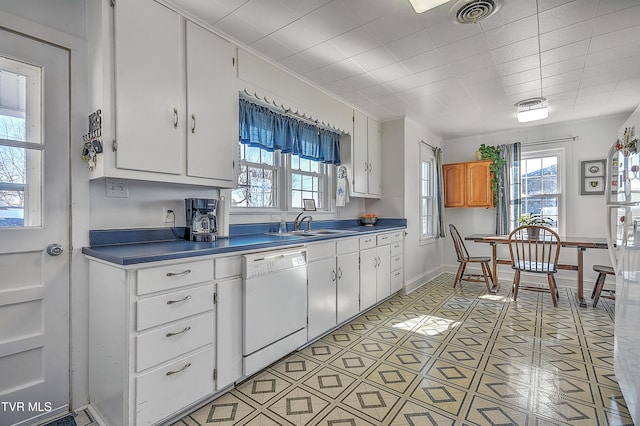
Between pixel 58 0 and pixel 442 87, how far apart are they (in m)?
3.19

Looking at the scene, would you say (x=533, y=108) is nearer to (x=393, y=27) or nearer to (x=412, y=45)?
(x=412, y=45)

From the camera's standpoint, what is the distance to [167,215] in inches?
87.7

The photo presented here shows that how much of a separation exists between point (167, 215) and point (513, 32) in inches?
112

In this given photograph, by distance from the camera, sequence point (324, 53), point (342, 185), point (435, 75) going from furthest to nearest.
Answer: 1. point (342, 185)
2. point (435, 75)
3. point (324, 53)

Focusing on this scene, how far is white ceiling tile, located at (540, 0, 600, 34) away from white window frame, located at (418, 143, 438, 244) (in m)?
2.67

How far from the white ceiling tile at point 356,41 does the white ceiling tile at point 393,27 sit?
0.05 metres

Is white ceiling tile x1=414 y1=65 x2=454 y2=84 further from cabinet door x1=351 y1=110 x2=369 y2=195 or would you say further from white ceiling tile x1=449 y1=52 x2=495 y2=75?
cabinet door x1=351 y1=110 x2=369 y2=195

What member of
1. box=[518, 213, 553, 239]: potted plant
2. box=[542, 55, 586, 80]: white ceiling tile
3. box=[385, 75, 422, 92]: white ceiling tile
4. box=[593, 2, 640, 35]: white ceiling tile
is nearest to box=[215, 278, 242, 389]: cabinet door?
box=[385, 75, 422, 92]: white ceiling tile

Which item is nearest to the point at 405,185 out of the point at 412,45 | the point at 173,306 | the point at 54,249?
the point at 412,45

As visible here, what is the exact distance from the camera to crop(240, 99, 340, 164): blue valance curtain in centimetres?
264

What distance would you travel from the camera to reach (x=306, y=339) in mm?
2527

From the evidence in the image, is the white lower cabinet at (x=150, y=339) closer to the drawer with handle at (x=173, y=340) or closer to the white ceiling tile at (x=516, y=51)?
the drawer with handle at (x=173, y=340)

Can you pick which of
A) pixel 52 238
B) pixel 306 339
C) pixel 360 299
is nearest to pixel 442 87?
pixel 360 299

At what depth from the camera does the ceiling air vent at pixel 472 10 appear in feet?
6.25
